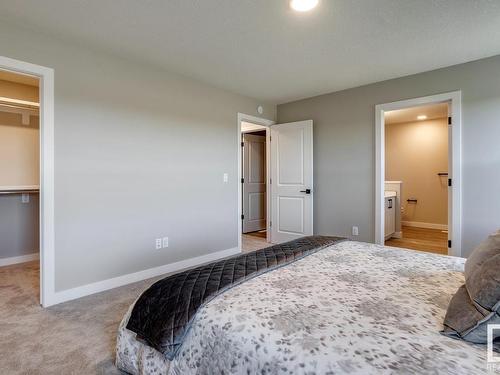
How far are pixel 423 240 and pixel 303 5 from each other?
4589 millimetres

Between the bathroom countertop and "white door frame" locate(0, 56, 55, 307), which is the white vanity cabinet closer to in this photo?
the bathroom countertop

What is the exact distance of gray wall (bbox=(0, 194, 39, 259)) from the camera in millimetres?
3633

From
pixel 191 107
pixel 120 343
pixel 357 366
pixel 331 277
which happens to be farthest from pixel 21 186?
pixel 357 366

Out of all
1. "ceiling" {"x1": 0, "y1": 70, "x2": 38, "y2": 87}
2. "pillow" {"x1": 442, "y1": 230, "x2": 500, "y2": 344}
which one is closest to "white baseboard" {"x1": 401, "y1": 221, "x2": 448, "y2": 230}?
"pillow" {"x1": 442, "y1": 230, "x2": 500, "y2": 344}

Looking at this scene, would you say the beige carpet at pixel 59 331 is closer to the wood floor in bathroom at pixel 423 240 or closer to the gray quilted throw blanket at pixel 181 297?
the gray quilted throw blanket at pixel 181 297

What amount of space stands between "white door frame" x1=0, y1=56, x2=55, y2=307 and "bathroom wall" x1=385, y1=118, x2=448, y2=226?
676 cm

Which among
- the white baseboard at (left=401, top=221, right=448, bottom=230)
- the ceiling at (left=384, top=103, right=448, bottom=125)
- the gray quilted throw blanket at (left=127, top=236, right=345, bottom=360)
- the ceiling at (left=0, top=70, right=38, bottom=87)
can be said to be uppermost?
the ceiling at (left=384, top=103, right=448, bottom=125)

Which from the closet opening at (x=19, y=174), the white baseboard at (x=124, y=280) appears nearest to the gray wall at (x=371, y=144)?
the white baseboard at (x=124, y=280)

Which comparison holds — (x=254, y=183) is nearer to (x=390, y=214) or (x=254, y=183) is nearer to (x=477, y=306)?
(x=390, y=214)

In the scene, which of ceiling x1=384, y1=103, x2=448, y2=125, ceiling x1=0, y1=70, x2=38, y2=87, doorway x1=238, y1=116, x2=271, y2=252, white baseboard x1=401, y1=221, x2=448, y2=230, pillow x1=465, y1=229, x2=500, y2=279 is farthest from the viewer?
white baseboard x1=401, y1=221, x2=448, y2=230

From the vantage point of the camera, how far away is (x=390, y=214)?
16.7 feet

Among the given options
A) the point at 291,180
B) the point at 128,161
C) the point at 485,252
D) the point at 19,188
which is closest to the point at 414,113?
the point at 291,180

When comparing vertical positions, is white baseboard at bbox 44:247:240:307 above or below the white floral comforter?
below

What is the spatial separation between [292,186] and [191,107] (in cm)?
200
